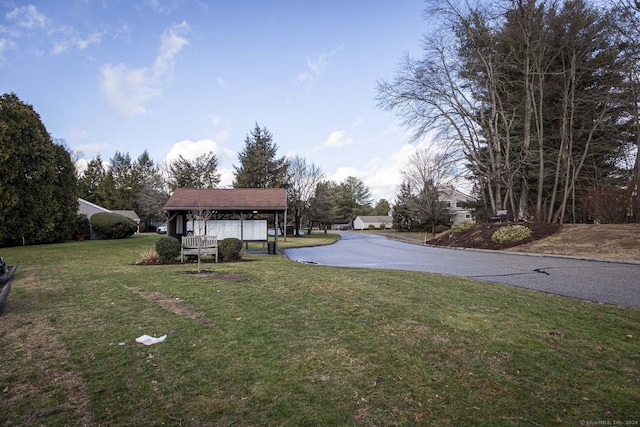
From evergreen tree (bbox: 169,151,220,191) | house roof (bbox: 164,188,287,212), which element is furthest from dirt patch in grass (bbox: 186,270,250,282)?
evergreen tree (bbox: 169,151,220,191)

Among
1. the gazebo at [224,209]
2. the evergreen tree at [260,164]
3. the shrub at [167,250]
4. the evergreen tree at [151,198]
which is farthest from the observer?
the evergreen tree at [151,198]

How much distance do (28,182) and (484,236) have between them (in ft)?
87.9

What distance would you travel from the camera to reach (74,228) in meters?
23.7

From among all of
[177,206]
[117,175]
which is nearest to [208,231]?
[177,206]

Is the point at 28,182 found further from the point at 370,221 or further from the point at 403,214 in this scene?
the point at 370,221

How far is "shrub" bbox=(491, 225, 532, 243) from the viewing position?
56.4ft

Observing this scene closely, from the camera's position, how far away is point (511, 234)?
1734 cm

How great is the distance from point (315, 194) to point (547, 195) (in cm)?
2344

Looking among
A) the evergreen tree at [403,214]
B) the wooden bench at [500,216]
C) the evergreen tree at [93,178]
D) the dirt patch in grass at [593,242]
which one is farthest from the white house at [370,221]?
the dirt patch in grass at [593,242]

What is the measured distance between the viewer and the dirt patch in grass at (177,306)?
4.75m

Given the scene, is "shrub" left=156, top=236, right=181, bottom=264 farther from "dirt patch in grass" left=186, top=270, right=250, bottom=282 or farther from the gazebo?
the gazebo

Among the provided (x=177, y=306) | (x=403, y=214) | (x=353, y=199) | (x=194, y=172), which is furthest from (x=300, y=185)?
(x=353, y=199)

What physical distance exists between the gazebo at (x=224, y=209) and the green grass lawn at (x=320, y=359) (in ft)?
37.9

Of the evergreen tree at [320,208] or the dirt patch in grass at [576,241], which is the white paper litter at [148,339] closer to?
the dirt patch in grass at [576,241]
